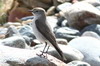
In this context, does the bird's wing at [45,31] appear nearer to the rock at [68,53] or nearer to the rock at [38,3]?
the rock at [68,53]

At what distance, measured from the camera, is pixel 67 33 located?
1187 cm

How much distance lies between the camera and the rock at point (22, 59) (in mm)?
6344

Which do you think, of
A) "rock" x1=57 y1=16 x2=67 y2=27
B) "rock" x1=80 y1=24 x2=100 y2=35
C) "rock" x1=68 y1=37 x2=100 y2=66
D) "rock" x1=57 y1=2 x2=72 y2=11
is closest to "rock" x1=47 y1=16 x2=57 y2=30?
"rock" x1=57 y1=16 x2=67 y2=27

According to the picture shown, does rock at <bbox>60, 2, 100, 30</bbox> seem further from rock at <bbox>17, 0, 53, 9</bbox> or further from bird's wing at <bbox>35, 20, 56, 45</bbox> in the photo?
bird's wing at <bbox>35, 20, 56, 45</bbox>

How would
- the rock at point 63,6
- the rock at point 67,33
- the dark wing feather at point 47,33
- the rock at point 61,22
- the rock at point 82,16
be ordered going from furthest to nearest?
the rock at point 63,6 < the rock at point 61,22 < the rock at point 82,16 < the rock at point 67,33 < the dark wing feather at point 47,33

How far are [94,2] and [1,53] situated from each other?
9007 mm

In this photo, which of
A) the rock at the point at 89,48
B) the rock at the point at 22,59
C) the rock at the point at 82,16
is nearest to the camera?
the rock at the point at 22,59

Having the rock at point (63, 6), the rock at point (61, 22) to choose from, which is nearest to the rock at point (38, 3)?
the rock at point (63, 6)

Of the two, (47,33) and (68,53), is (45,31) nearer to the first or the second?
(47,33)

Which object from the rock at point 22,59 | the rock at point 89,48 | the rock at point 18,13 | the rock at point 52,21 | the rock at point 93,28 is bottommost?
the rock at point 18,13

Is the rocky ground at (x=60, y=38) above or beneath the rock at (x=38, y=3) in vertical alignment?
above

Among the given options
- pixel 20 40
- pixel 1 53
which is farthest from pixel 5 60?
pixel 20 40

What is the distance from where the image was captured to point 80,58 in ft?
29.0

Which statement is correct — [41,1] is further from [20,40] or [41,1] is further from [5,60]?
[5,60]
